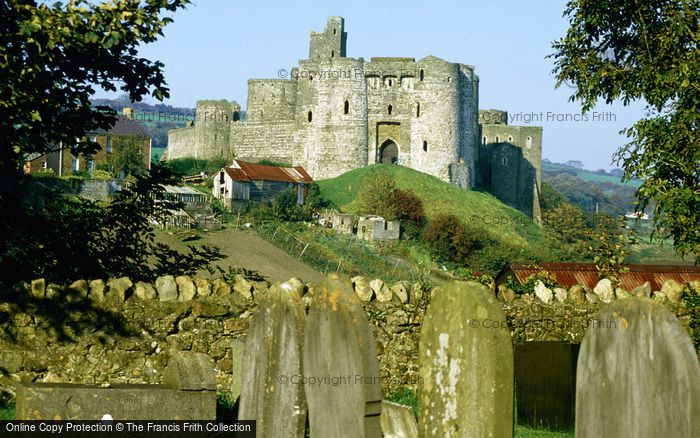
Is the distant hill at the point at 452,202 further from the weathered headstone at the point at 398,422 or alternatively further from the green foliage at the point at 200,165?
the weathered headstone at the point at 398,422

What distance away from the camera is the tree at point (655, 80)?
54.1ft

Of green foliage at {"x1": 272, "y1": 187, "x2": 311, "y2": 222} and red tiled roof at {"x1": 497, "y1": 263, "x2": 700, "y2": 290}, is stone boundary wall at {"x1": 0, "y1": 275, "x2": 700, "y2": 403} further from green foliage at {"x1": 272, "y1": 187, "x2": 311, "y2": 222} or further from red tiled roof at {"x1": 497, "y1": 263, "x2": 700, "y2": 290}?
green foliage at {"x1": 272, "y1": 187, "x2": 311, "y2": 222}

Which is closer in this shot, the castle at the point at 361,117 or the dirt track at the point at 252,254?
the dirt track at the point at 252,254

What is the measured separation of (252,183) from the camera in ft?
230

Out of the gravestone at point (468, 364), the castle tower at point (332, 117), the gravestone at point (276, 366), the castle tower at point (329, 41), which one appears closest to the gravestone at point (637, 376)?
the gravestone at point (468, 364)

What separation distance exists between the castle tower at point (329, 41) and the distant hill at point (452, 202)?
11679 millimetres

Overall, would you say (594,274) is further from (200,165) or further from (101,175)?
(200,165)

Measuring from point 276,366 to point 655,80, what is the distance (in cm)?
1163

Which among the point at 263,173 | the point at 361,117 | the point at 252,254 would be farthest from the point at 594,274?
the point at 361,117

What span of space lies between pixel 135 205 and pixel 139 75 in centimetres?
173

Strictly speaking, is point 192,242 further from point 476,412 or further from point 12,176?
point 476,412

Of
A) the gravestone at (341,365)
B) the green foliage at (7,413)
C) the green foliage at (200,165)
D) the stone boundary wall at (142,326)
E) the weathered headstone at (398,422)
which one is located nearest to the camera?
the gravestone at (341,365)

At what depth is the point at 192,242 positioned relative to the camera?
168 feet

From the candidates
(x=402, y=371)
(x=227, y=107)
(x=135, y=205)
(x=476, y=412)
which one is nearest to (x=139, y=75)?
(x=135, y=205)
